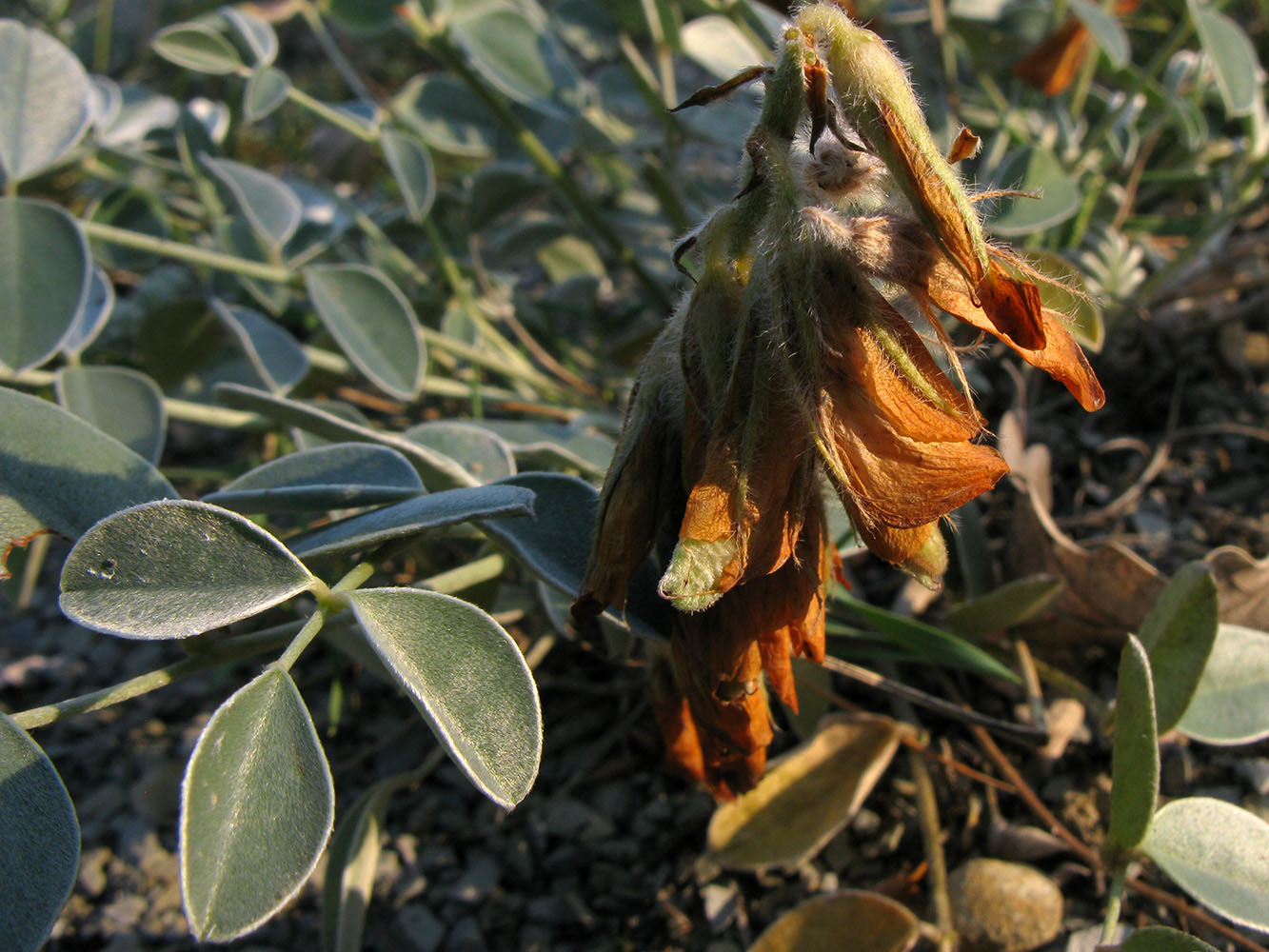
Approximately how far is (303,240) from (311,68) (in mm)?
1746

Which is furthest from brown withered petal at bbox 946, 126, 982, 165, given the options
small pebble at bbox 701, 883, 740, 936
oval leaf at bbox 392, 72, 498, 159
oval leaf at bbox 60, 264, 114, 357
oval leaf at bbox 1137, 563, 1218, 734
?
oval leaf at bbox 392, 72, 498, 159

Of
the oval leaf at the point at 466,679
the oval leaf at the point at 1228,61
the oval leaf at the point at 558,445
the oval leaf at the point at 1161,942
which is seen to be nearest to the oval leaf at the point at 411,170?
the oval leaf at the point at 558,445

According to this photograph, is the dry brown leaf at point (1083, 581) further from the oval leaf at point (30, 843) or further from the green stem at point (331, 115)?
the green stem at point (331, 115)

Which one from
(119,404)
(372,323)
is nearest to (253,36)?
(372,323)

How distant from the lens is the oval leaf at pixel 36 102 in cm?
120

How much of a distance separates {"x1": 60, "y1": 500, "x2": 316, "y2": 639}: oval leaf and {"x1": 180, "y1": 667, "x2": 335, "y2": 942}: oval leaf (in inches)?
2.6

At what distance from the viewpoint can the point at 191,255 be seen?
138 centimetres

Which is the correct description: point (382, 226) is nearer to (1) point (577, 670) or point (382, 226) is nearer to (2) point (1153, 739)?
(1) point (577, 670)

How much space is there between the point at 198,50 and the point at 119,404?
622mm

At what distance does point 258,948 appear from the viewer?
1.11m

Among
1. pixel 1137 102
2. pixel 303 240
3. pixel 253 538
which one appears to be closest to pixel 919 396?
pixel 253 538

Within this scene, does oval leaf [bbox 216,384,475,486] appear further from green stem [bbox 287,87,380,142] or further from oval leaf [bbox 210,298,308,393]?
green stem [bbox 287,87,380,142]

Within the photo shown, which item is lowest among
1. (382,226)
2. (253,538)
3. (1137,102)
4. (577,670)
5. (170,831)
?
(170,831)

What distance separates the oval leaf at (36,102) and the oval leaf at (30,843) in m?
0.83
